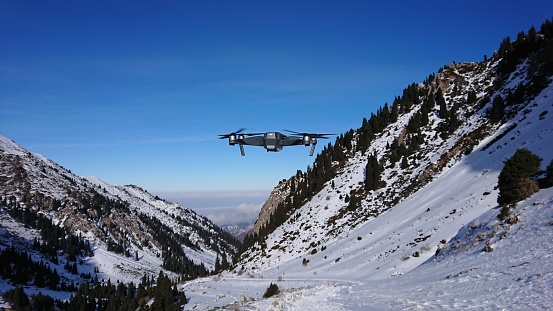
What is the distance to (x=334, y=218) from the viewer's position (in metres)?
75.6

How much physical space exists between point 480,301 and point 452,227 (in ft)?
85.7

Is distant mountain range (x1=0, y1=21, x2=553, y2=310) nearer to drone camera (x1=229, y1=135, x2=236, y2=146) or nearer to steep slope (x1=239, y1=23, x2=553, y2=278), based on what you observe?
steep slope (x1=239, y1=23, x2=553, y2=278)

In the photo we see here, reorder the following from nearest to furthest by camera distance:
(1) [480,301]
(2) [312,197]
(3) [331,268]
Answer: (1) [480,301] → (3) [331,268] → (2) [312,197]

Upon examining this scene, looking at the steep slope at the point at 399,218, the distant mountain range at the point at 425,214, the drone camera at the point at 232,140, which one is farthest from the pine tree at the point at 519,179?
the drone camera at the point at 232,140

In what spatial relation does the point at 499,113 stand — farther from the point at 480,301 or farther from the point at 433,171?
the point at 480,301

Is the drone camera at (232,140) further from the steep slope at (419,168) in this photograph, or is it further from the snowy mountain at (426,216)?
the steep slope at (419,168)

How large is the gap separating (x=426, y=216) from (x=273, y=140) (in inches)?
1054

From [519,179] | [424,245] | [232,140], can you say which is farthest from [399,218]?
[232,140]

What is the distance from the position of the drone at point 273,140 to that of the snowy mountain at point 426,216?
11706 mm

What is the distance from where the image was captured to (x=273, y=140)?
29828 mm

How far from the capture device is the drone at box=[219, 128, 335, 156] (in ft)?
96.4

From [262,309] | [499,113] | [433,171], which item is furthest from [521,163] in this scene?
[499,113]

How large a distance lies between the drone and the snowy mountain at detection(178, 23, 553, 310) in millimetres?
11706

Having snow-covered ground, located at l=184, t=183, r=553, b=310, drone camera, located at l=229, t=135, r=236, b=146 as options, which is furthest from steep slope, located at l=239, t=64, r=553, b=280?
drone camera, located at l=229, t=135, r=236, b=146
